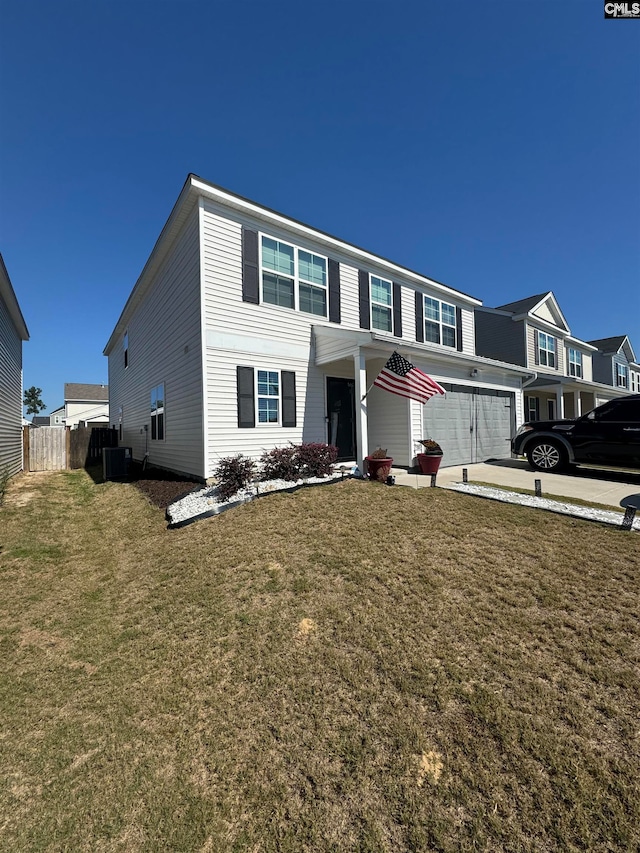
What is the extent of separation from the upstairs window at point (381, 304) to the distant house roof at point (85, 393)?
38492mm

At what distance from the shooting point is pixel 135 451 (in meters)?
14.9

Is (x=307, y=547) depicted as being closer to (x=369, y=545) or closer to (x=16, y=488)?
(x=369, y=545)

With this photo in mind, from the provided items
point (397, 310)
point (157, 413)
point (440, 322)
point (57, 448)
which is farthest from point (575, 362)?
point (57, 448)

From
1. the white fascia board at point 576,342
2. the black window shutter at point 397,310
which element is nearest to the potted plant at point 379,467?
the black window shutter at point 397,310

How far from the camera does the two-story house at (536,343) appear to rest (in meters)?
18.8

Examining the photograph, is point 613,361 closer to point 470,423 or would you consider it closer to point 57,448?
point 470,423

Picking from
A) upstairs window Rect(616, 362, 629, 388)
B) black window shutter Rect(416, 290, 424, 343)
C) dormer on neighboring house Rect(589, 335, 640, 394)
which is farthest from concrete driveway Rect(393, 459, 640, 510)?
upstairs window Rect(616, 362, 629, 388)

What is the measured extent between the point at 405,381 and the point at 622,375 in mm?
31731

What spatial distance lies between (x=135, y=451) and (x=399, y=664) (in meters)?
14.8

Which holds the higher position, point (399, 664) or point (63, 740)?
point (399, 664)

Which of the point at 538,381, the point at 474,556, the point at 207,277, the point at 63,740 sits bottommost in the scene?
the point at 63,740

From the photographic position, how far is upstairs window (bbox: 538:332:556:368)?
1989 cm

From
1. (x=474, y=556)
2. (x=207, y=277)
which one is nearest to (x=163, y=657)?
(x=474, y=556)

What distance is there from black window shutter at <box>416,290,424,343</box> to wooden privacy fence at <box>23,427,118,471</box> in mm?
13485
